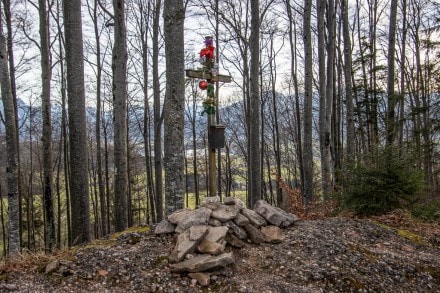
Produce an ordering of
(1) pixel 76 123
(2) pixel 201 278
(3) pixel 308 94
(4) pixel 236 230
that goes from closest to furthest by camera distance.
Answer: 1. (2) pixel 201 278
2. (4) pixel 236 230
3. (1) pixel 76 123
4. (3) pixel 308 94

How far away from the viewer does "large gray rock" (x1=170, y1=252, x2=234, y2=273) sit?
3.03 m

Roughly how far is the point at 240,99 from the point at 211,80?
64.0 feet

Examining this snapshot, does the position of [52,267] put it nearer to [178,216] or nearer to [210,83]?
[178,216]

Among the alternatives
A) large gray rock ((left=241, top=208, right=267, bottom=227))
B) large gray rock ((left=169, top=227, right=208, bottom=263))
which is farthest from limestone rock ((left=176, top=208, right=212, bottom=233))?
large gray rock ((left=241, top=208, right=267, bottom=227))

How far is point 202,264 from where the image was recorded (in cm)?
304

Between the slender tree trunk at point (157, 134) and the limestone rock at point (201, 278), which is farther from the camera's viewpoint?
the slender tree trunk at point (157, 134)

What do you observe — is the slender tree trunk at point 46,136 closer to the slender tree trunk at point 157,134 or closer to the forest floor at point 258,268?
the forest floor at point 258,268

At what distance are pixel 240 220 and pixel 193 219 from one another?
607 millimetres

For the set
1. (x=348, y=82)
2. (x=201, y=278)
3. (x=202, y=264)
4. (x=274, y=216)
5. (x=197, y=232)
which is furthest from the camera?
(x=348, y=82)

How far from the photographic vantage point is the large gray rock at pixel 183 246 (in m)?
3.22

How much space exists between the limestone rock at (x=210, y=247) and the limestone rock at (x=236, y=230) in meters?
0.43

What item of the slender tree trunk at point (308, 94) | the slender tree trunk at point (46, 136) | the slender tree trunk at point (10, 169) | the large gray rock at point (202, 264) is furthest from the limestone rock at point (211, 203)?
the slender tree trunk at point (10, 169)

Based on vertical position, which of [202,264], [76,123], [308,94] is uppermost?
[308,94]

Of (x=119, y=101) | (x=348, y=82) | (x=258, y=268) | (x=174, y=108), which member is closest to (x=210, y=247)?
(x=258, y=268)
